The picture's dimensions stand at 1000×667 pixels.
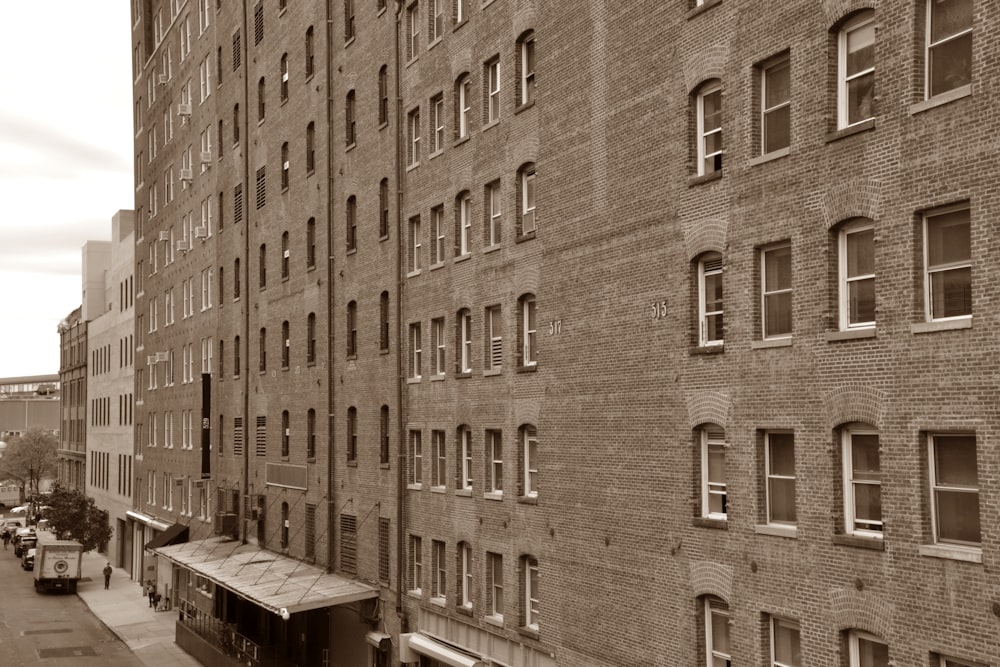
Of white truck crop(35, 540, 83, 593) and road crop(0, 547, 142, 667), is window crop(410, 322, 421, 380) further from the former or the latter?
white truck crop(35, 540, 83, 593)

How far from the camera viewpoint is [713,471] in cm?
2284

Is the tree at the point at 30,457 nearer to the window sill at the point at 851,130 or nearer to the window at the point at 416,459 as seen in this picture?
the window at the point at 416,459

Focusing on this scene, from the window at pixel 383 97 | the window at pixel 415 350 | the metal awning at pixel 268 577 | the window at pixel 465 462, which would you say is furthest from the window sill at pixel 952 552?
the window at pixel 383 97

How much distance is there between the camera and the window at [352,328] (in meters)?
40.9

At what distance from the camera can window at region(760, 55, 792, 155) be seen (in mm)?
20859

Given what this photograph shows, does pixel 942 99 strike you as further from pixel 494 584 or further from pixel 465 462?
pixel 465 462

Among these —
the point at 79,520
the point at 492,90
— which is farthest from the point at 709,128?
the point at 79,520

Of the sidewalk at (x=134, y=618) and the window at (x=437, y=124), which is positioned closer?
the window at (x=437, y=124)

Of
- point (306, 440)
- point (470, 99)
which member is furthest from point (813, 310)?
point (306, 440)

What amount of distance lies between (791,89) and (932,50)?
2937mm

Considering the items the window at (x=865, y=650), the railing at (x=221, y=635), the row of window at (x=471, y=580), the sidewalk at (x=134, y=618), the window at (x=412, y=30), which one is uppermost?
the window at (x=412, y=30)

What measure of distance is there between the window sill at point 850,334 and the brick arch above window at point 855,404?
77cm

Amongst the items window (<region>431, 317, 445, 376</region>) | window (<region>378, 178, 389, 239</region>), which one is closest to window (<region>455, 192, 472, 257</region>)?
window (<region>431, 317, 445, 376</region>)

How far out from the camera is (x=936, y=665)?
57.3 ft
